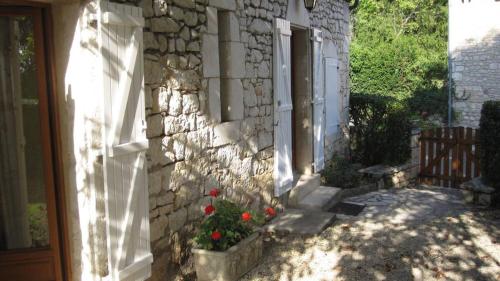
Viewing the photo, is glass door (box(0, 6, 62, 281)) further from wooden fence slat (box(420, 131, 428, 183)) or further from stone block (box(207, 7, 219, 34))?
wooden fence slat (box(420, 131, 428, 183))

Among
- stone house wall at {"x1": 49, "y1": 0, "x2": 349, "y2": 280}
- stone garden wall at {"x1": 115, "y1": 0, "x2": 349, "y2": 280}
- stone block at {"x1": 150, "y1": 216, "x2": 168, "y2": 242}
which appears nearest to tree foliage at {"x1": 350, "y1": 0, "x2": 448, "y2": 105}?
stone house wall at {"x1": 49, "y1": 0, "x2": 349, "y2": 280}

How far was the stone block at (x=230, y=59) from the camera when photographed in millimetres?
4953

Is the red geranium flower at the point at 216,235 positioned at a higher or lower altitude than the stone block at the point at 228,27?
lower

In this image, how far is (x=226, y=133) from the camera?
4.91 m

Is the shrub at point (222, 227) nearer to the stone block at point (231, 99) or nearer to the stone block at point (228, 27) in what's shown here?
the stone block at point (231, 99)

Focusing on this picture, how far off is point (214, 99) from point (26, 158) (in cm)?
188

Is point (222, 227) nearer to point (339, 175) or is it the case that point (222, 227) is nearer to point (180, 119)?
point (180, 119)

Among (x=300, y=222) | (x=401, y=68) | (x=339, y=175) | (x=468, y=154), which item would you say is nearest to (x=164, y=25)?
(x=300, y=222)

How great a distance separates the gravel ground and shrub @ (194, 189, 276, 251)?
41 cm

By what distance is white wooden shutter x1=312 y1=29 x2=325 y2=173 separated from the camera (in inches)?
283

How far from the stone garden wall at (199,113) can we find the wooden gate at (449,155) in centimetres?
439

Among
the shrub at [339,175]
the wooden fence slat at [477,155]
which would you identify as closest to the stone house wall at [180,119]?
the shrub at [339,175]

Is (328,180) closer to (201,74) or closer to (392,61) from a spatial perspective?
(201,74)

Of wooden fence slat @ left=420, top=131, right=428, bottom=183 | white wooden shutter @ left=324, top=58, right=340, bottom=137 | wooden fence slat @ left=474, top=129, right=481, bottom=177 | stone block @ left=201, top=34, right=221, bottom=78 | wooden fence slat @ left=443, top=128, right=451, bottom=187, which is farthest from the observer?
wooden fence slat @ left=420, top=131, right=428, bottom=183
